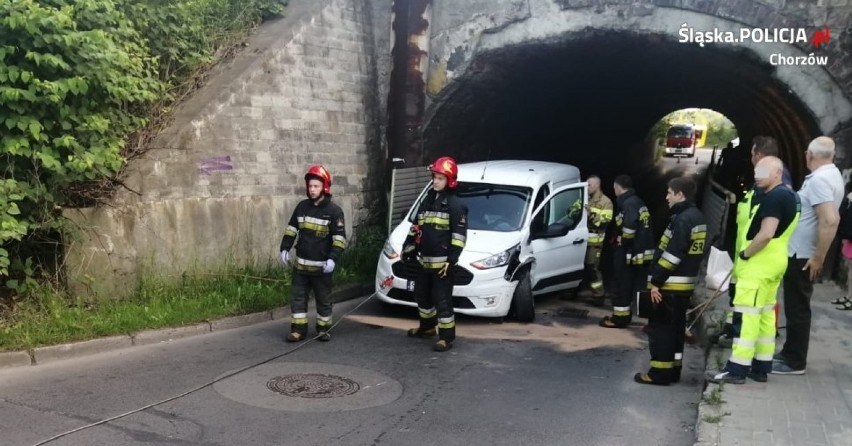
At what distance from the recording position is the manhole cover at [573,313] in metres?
9.41

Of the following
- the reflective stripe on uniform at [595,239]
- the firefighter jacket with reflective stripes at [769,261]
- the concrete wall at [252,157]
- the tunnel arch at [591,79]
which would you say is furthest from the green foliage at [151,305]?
the firefighter jacket with reflective stripes at [769,261]

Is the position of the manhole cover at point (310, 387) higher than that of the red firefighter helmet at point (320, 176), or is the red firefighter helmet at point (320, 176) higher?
the red firefighter helmet at point (320, 176)

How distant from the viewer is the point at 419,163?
12336 mm

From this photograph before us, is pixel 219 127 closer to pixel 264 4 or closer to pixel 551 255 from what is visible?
pixel 264 4

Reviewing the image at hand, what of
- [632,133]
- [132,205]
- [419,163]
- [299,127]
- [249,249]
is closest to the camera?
[132,205]

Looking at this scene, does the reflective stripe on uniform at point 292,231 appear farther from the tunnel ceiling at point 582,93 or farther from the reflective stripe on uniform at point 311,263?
the tunnel ceiling at point 582,93

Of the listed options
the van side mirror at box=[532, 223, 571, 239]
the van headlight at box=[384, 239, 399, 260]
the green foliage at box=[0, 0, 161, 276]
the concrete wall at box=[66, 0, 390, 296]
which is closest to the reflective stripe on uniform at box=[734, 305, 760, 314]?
the van side mirror at box=[532, 223, 571, 239]

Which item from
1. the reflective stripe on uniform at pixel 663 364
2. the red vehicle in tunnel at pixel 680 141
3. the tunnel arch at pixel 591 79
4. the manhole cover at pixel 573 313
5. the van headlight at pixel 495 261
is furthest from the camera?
the red vehicle in tunnel at pixel 680 141

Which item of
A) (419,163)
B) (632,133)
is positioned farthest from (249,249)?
(632,133)

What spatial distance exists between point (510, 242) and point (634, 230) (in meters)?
1.46

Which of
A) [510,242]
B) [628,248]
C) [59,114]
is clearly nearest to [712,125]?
[628,248]

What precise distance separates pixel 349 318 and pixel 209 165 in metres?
2.63

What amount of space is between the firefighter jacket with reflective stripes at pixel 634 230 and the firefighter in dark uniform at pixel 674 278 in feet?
5.88

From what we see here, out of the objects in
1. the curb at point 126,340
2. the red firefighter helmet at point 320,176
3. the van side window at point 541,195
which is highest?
the red firefighter helmet at point 320,176
